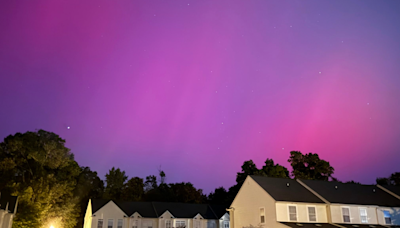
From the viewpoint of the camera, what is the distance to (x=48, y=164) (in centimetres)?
5234

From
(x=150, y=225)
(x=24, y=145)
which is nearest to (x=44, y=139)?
(x=24, y=145)

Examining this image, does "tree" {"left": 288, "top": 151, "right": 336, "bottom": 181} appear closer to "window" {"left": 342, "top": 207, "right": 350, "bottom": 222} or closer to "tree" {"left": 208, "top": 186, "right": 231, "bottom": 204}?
"tree" {"left": 208, "top": 186, "right": 231, "bottom": 204}

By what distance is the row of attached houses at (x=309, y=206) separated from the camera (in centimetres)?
3497

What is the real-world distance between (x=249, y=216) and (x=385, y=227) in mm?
13894

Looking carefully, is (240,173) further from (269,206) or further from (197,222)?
(269,206)

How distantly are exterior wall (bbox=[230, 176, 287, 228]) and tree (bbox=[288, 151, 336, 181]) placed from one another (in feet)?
125

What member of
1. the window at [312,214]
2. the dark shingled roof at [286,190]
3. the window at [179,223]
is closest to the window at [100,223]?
the window at [179,223]

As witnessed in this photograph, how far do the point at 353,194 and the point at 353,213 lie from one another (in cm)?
367

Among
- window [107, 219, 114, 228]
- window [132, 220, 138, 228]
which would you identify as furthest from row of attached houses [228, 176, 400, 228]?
window [107, 219, 114, 228]

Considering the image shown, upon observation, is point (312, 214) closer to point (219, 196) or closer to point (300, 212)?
point (300, 212)

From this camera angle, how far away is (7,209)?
39.8 meters

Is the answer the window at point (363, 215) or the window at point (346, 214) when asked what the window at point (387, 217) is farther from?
the window at point (346, 214)

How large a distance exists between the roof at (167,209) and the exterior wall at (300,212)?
25.9 meters

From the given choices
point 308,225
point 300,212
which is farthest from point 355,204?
point 308,225
